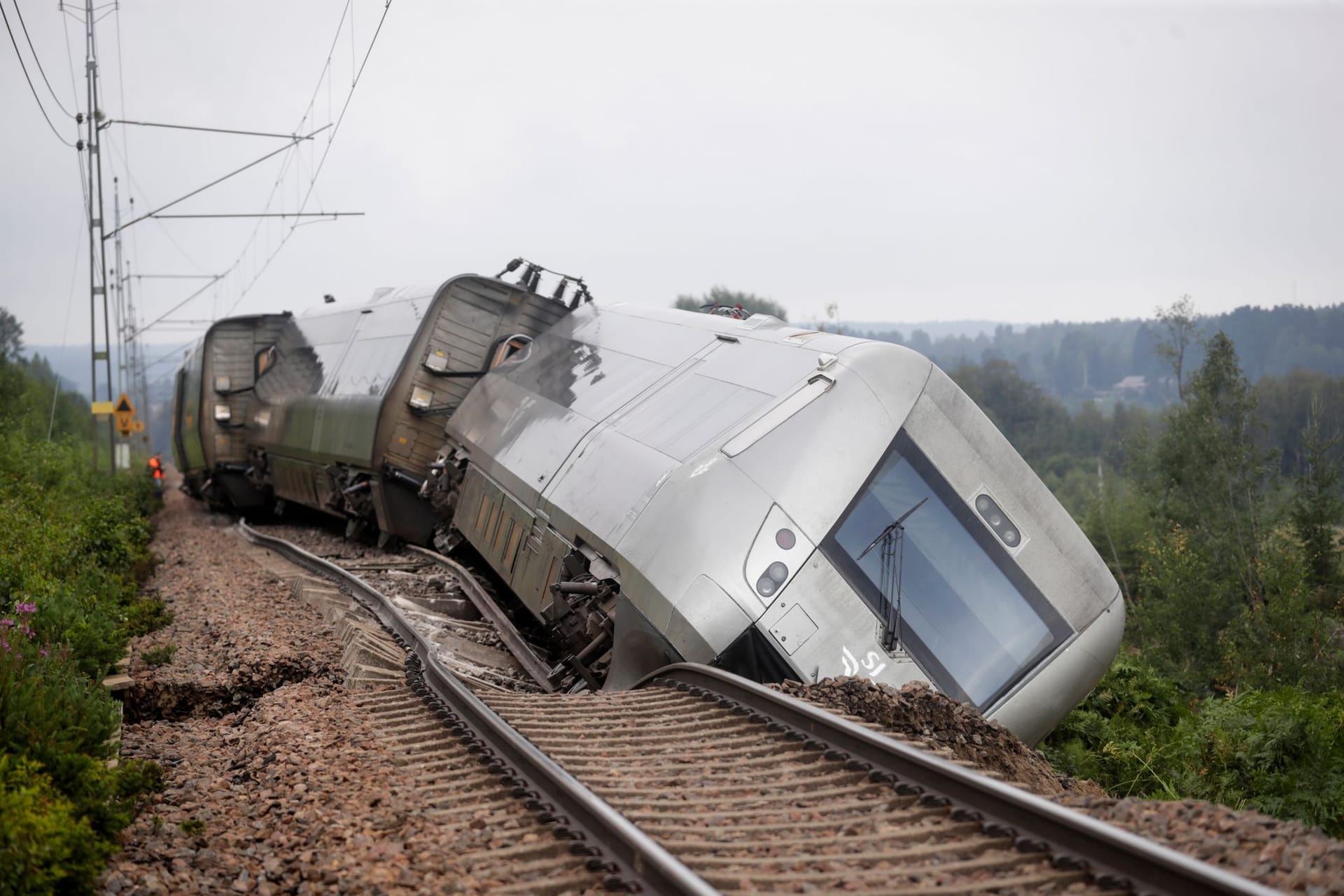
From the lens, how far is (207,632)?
407 inches

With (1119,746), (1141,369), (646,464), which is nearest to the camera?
(646,464)

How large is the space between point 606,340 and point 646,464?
4717 mm

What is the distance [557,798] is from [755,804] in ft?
2.94

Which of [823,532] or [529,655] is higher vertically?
[823,532]

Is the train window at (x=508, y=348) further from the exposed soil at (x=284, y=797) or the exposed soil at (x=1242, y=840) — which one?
the exposed soil at (x=1242, y=840)

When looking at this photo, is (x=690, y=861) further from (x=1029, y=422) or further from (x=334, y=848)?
(x=1029, y=422)

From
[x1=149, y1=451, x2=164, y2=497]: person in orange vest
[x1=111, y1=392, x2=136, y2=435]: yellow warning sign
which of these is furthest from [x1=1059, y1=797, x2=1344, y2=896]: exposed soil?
[x1=149, y1=451, x2=164, y2=497]: person in orange vest

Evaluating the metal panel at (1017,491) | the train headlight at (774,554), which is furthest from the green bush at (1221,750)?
the train headlight at (774,554)

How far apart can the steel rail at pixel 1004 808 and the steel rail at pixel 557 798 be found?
4.26 feet

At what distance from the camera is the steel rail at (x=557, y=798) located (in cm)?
406

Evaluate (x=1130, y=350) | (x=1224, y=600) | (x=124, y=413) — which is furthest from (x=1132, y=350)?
(x=124, y=413)

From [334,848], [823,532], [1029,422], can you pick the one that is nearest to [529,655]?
[823,532]

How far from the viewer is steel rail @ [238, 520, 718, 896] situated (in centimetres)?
406

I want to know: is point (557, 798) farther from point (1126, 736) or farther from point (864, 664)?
point (1126, 736)
